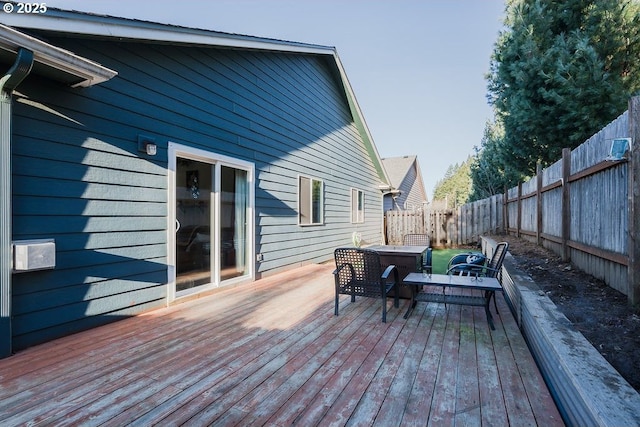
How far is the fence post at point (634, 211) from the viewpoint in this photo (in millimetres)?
2537

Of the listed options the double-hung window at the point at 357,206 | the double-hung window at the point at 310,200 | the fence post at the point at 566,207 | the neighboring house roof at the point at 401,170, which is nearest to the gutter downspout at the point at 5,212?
the double-hung window at the point at 310,200

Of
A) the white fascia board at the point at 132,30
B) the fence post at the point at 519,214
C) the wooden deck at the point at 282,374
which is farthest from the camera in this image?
the fence post at the point at 519,214

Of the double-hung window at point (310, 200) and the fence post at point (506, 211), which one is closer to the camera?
the double-hung window at point (310, 200)

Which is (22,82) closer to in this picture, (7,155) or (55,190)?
(7,155)

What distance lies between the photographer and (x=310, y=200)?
7.80 metres

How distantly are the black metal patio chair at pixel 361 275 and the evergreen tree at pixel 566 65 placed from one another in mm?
6564

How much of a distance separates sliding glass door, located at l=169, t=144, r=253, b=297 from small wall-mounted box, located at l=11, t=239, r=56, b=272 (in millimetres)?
1400

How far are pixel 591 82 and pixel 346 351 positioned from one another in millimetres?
7824

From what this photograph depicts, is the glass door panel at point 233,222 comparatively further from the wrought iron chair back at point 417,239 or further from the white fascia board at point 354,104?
the white fascia board at point 354,104

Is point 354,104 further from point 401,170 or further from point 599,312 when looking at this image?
point 401,170

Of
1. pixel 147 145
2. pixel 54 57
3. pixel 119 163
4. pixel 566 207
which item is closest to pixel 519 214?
pixel 566 207

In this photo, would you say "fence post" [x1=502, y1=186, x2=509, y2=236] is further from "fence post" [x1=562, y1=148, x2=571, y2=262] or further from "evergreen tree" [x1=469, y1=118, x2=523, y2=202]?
"fence post" [x1=562, y1=148, x2=571, y2=262]

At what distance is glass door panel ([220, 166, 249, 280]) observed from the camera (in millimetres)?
5012

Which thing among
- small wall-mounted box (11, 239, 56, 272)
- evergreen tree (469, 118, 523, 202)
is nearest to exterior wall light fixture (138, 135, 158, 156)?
small wall-mounted box (11, 239, 56, 272)
